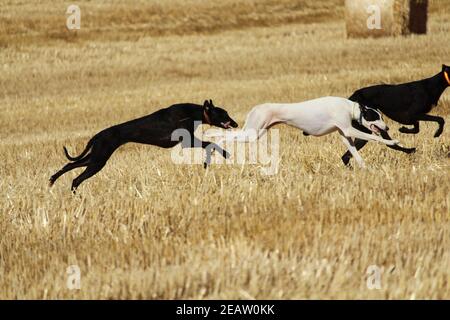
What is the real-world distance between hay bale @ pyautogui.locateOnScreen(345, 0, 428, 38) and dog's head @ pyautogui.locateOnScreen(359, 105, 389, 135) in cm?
1674

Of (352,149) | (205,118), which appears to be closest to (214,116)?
(205,118)

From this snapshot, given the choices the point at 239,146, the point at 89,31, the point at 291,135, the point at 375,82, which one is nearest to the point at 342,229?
the point at 239,146

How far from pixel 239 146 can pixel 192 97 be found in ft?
31.0

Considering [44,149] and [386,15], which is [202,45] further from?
[44,149]

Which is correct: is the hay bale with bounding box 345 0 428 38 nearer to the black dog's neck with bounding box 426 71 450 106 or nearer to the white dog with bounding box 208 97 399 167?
the black dog's neck with bounding box 426 71 450 106

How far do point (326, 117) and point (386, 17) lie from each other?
17422mm

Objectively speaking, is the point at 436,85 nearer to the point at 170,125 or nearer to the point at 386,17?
the point at 170,125

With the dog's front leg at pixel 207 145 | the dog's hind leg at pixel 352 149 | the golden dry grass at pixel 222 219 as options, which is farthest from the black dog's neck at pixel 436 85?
the dog's front leg at pixel 207 145

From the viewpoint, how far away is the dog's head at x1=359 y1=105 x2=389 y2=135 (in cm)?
823

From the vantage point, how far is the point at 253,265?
16.7 ft

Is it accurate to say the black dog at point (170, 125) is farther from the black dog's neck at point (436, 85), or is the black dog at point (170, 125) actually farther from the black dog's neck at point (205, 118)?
the black dog's neck at point (436, 85)

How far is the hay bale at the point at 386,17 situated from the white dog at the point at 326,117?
1678cm

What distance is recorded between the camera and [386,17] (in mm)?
24984

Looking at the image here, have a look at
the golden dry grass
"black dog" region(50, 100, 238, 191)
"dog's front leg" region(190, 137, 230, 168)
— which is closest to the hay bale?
the golden dry grass
